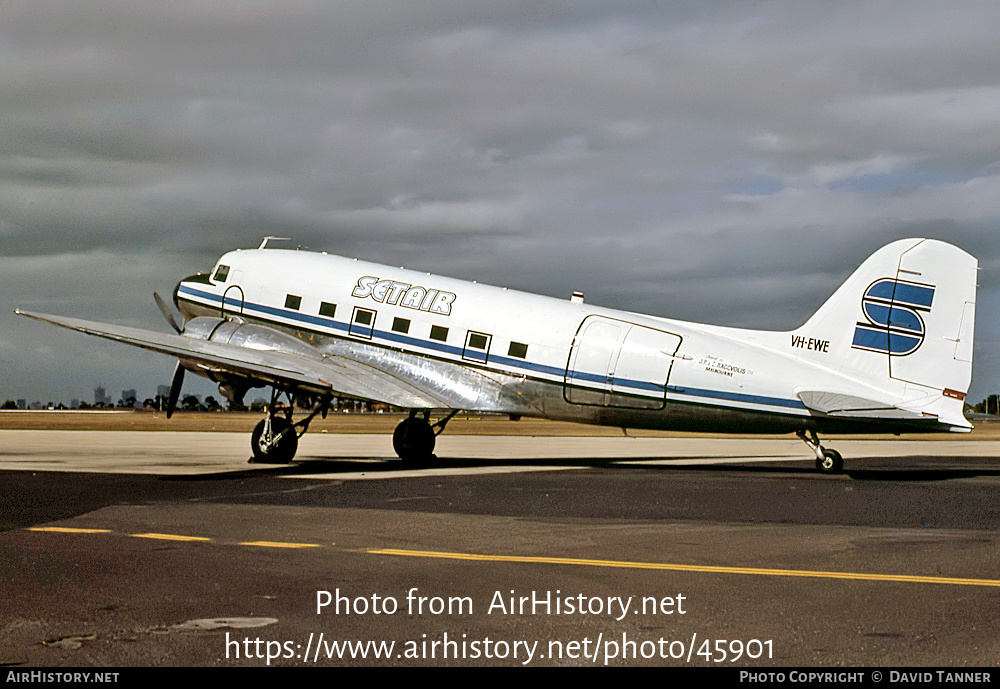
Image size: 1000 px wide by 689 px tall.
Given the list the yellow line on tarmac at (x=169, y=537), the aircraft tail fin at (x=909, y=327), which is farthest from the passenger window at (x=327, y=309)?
the yellow line on tarmac at (x=169, y=537)

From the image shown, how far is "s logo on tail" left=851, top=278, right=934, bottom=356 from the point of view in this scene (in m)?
24.4

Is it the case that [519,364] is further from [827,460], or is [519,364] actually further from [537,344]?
[827,460]

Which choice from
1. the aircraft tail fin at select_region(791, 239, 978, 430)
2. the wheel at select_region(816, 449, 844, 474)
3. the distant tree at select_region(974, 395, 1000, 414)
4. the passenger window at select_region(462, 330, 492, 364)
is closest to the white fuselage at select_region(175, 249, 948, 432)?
the passenger window at select_region(462, 330, 492, 364)

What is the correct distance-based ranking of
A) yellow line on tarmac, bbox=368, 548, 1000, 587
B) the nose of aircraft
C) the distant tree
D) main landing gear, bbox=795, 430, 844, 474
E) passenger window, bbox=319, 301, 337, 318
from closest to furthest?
yellow line on tarmac, bbox=368, 548, 1000, 587 < main landing gear, bbox=795, 430, 844, 474 < passenger window, bbox=319, 301, 337, 318 < the nose of aircraft < the distant tree

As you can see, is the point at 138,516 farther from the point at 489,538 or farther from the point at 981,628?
the point at 981,628

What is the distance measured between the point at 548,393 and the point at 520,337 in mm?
1794

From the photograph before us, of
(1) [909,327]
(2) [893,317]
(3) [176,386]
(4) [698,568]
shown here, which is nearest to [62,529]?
(4) [698,568]

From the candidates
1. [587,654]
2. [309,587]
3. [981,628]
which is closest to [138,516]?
[309,587]

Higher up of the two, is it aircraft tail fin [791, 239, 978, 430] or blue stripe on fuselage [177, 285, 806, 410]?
aircraft tail fin [791, 239, 978, 430]

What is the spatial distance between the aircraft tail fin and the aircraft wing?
8.97 metres

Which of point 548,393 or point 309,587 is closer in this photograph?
point 309,587

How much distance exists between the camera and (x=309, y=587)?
1039 cm

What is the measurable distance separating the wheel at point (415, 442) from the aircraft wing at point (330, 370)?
159 cm

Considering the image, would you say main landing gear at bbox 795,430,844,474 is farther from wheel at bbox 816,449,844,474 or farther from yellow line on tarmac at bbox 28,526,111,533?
yellow line on tarmac at bbox 28,526,111,533
